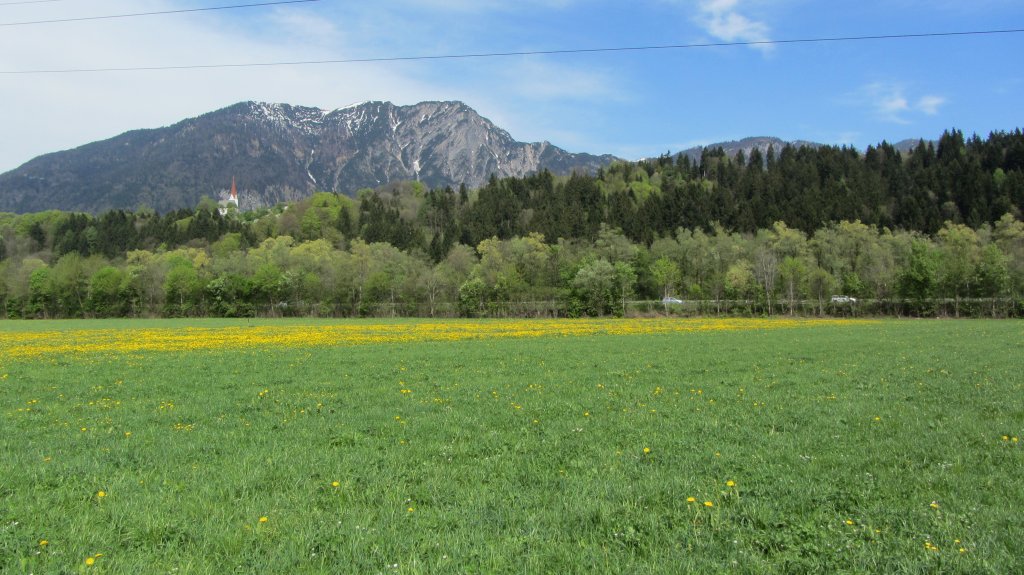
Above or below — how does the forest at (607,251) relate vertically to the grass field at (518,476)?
above

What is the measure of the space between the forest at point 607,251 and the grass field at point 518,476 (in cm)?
7482

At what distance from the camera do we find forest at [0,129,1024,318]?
9112 cm

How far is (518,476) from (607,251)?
347 feet

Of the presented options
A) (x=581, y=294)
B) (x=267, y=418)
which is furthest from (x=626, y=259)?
(x=267, y=418)

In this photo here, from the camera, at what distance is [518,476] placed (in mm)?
7953

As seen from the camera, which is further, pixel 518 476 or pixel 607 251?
pixel 607 251

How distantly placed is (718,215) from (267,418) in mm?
158001

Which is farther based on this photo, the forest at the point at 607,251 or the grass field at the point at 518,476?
the forest at the point at 607,251

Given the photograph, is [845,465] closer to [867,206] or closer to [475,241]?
[475,241]

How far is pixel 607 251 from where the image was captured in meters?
111

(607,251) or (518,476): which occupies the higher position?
(607,251)

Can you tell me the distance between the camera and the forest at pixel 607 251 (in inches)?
3588

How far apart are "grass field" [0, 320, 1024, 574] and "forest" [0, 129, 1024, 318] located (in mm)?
74819

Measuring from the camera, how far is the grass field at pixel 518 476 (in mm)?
5457
